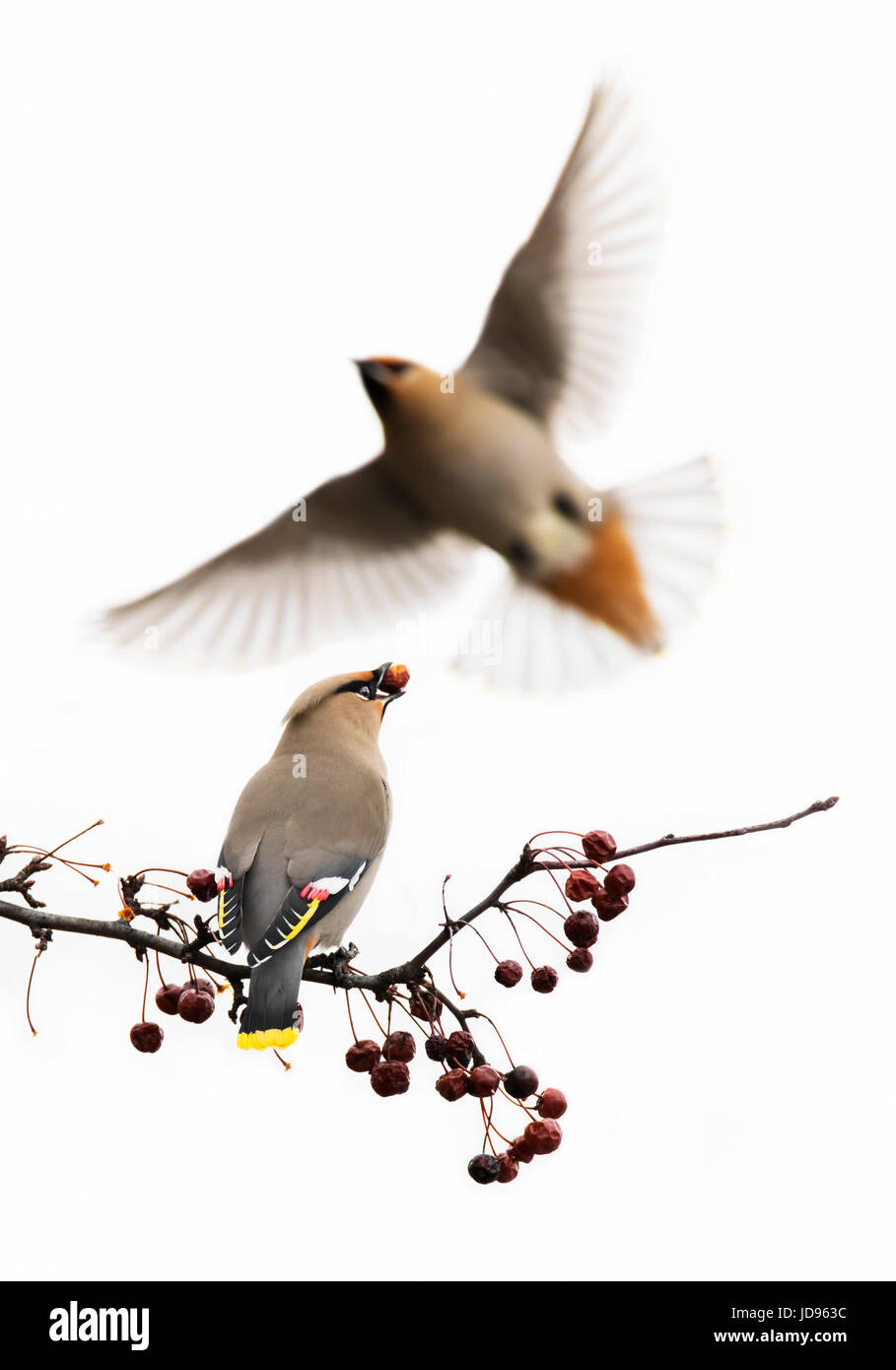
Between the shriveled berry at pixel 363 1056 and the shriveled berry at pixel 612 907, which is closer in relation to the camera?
the shriveled berry at pixel 612 907

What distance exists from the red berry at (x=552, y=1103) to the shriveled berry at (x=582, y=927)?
0.50 ft

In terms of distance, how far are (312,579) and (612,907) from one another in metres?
1.05

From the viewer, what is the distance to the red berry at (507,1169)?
1482 millimetres

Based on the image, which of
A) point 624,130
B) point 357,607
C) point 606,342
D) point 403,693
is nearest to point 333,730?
point 403,693

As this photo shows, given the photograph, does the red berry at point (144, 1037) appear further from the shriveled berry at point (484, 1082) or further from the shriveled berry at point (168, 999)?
the shriveled berry at point (484, 1082)

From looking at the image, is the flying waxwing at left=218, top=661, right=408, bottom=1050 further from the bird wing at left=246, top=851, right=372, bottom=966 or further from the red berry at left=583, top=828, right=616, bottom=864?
the red berry at left=583, top=828, right=616, bottom=864

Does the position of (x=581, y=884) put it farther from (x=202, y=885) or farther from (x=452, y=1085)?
(x=202, y=885)

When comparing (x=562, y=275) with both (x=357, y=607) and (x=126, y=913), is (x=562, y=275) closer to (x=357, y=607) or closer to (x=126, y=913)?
→ (x=357, y=607)

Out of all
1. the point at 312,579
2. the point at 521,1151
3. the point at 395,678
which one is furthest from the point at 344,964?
the point at 312,579

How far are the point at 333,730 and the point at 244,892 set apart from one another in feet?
1.25

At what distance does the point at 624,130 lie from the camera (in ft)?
6.81

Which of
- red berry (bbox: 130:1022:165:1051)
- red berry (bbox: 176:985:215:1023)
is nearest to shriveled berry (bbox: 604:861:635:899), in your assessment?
red berry (bbox: 176:985:215:1023)

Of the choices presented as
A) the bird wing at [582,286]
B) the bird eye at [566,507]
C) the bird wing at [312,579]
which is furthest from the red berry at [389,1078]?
the bird wing at [582,286]

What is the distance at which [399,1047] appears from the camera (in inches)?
60.6
